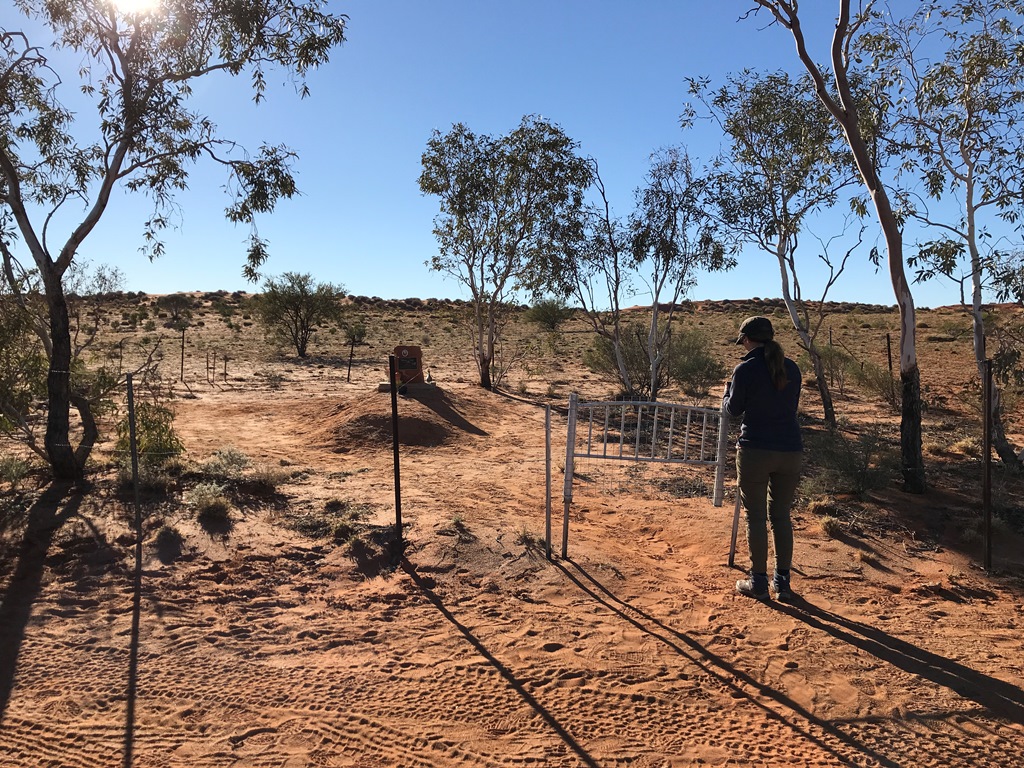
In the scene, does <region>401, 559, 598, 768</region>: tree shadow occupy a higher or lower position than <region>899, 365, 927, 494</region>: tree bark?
lower

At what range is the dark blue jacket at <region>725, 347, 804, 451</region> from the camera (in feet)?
15.5

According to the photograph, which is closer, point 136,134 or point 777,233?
point 136,134

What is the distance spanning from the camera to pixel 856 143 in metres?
8.12

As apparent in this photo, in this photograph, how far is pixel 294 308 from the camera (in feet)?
96.4

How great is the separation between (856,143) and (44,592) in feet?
31.1

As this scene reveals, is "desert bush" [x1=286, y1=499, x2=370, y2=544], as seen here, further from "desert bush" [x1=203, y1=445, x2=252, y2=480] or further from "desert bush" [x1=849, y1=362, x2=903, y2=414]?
"desert bush" [x1=849, y1=362, x2=903, y2=414]

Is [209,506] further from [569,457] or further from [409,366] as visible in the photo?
[409,366]

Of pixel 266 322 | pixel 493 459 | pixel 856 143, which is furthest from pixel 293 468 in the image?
pixel 266 322

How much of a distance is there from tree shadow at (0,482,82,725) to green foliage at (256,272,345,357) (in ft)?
73.0

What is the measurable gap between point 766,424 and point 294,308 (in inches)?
1077

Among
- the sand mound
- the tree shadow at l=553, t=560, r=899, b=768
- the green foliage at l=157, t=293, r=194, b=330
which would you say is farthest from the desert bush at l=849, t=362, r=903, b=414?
the green foliage at l=157, t=293, r=194, b=330

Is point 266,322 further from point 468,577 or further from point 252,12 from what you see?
point 468,577

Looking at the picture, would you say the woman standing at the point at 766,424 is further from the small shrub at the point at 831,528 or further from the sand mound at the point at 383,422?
the sand mound at the point at 383,422

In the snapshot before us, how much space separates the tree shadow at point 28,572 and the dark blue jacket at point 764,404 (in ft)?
15.9
